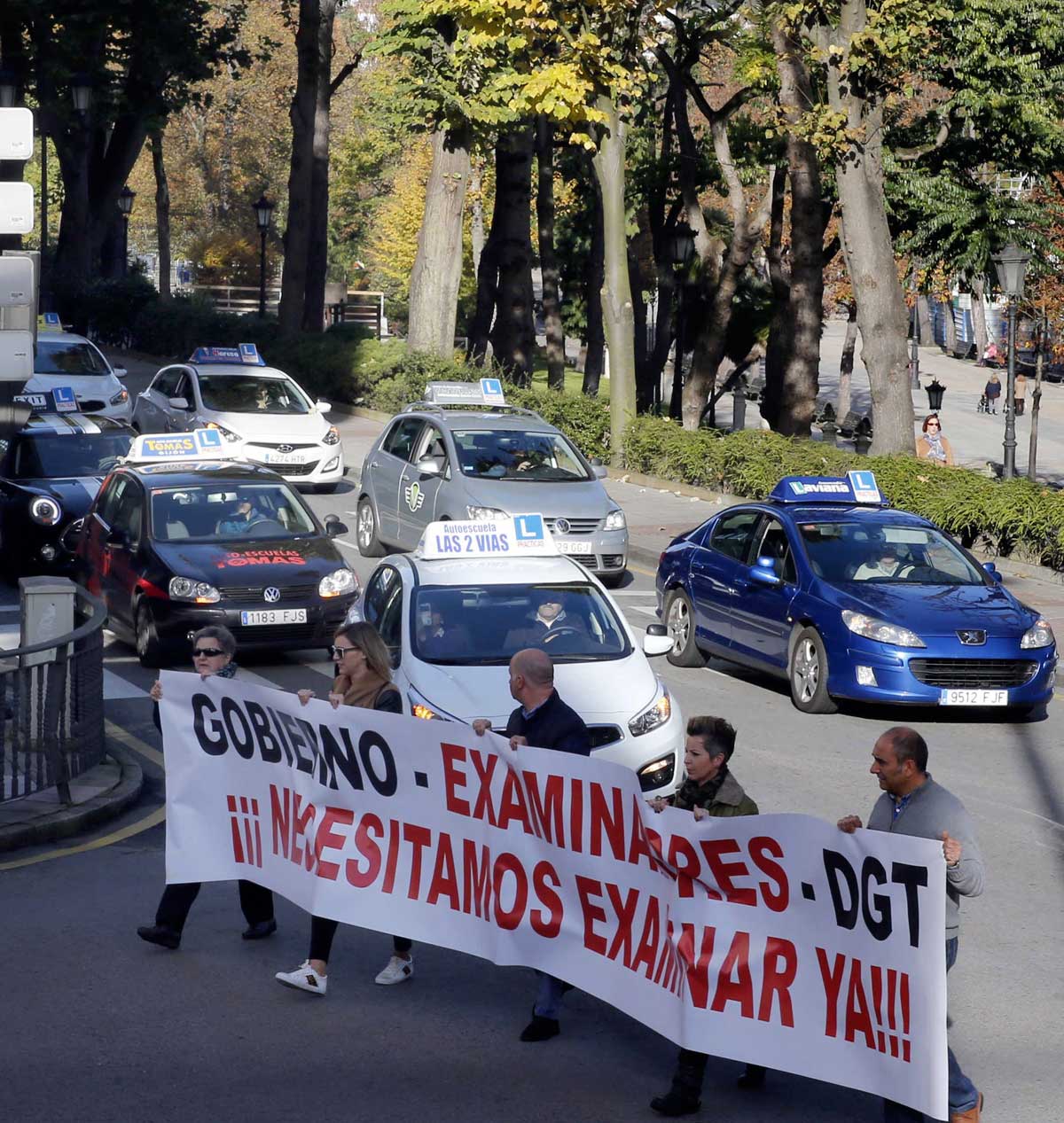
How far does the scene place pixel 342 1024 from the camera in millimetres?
7355

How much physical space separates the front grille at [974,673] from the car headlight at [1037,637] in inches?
6.4

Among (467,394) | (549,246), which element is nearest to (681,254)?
(549,246)

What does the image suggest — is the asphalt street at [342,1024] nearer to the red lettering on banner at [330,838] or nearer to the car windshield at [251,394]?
the red lettering on banner at [330,838]

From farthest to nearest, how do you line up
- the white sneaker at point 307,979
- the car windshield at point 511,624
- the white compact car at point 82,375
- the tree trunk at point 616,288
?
the tree trunk at point 616,288, the white compact car at point 82,375, the car windshield at point 511,624, the white sneaker at point 307,979

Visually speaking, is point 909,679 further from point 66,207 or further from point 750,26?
point 66,207

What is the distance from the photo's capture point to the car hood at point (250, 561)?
1548 centimetres

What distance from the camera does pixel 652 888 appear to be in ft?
A: 22.1

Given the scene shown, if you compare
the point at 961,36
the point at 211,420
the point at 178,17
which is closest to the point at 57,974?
the point at 211,420

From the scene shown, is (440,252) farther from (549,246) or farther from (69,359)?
(549,246)

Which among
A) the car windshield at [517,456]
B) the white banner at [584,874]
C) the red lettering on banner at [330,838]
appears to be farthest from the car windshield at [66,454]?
the red lettering on banner at [330,838]

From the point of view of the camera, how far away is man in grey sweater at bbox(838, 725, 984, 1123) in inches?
241

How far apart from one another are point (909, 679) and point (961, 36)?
63.4ft

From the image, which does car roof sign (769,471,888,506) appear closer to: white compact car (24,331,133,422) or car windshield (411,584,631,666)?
car windshield (411,584,631,666)

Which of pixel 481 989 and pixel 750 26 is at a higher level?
pixel 750 26
